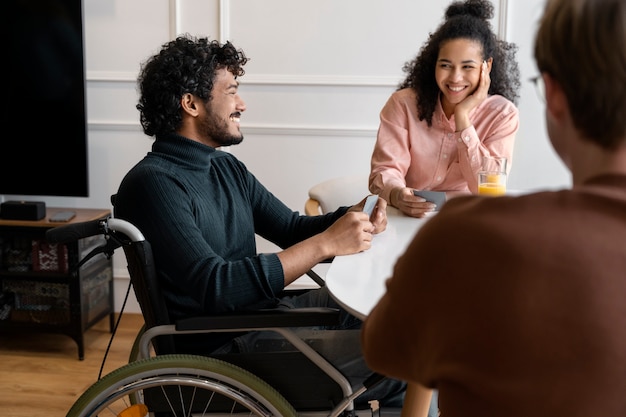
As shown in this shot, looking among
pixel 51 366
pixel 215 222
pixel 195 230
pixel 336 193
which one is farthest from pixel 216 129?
pixel 51 366

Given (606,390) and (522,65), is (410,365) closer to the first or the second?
(606,390)

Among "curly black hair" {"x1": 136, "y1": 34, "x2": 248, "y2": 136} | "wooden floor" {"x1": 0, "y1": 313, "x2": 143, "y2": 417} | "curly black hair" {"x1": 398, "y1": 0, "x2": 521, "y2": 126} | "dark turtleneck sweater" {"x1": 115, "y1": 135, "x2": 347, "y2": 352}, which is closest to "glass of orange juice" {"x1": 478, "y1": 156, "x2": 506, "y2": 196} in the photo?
"curly black hair" {"x1": 398, "y1": 0, "x2": 521, "y2": 126}

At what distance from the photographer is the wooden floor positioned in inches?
97.7

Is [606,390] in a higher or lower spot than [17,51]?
lower

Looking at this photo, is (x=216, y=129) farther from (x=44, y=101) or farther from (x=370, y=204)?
(x=44, y=101)

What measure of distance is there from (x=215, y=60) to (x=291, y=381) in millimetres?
822

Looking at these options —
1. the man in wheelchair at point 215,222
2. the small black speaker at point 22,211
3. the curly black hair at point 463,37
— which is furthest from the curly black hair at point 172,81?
the small black speaker at point 22,211

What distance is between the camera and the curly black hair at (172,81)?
1.79m

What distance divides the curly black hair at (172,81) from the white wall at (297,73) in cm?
134

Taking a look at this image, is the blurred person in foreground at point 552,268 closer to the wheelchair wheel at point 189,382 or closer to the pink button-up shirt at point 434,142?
the wheelchair wheel at point 189,382

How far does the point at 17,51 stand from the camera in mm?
2975

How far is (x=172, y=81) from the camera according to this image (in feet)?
5.90

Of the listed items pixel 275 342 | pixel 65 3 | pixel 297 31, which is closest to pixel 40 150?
pixel 65 3

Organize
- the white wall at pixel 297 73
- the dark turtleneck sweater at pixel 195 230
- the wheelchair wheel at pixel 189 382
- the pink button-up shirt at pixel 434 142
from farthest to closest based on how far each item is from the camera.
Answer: the white wall at pixel 297 73
the pink button-up shirt at pixel 434 142
the dark turtleneck sweater at pixel 195 230
the wheelchair wheel at pixel 189 382
